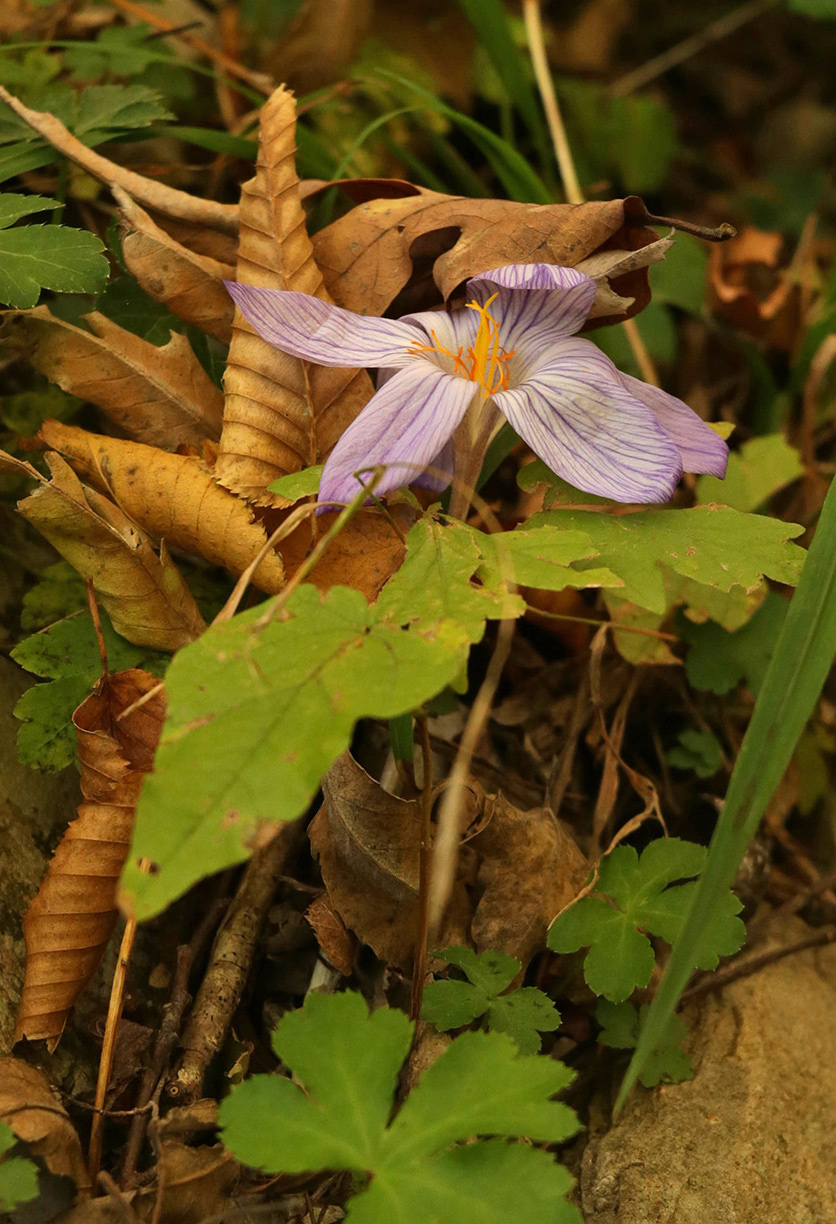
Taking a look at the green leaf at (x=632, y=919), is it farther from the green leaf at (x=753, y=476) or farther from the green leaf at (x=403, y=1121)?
the green leaf at (x=753, y=476)

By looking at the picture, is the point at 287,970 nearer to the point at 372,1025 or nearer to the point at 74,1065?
the point at 74,1065

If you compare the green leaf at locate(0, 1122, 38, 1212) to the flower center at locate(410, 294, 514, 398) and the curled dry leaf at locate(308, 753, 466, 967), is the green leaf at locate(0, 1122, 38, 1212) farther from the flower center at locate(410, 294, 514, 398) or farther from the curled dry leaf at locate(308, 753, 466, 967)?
the flower center at locate(410, 294, 514, 398)

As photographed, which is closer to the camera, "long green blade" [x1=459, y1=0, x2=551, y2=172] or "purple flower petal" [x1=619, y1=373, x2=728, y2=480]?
"purple flower petal" [x1=619, y1=373, x2=728, y2=480]

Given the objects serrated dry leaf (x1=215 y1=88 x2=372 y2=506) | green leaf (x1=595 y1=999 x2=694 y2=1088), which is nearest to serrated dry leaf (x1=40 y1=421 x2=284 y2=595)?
serrated dry leaf (x1=215 y1=88 x2=372 y2=506)

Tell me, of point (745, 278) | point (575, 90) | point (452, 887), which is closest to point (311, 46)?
point (575, 90)

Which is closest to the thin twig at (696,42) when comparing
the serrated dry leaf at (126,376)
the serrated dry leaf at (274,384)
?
the serrated dry leaf at (274,384)

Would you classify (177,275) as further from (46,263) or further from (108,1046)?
(108,1046)
